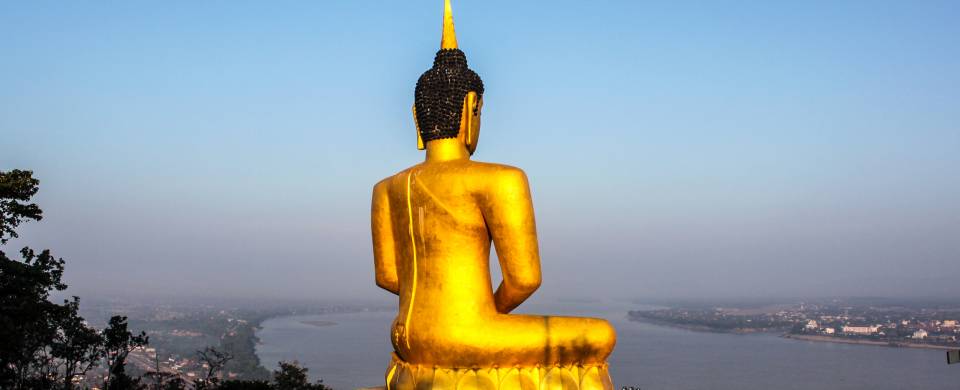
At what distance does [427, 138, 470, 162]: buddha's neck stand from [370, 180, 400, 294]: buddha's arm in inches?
18.8

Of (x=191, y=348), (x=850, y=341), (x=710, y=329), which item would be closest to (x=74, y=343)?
(x=191, y=348)

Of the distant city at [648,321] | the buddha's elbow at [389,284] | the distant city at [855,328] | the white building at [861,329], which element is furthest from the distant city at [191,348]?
the white building at [861,329]

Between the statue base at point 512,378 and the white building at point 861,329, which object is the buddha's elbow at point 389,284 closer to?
the statue base at point 512,378

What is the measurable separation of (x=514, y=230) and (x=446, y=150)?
90 cm

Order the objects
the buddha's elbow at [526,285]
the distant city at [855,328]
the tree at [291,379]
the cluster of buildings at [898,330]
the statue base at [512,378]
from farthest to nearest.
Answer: the distant city at [855,328] → the cluster of buildings at [898,330] → the tree at [291,379] → the buddha's elbow at [526,285] → the statue base at [512,378]

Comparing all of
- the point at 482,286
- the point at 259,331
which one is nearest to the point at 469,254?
the point at 482,286

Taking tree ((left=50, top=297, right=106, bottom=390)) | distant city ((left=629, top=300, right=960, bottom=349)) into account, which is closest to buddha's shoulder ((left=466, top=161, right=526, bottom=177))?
tree ((left=50, top=297, right=106, bottom=390))

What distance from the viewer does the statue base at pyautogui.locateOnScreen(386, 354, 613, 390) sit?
4867 millimetres

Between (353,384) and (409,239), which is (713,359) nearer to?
(353,384)

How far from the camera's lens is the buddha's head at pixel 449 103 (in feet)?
18.1

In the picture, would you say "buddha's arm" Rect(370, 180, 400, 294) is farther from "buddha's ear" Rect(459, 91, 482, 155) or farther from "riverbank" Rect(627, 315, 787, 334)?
"riverbank" Rect(627, 315, 787, 334)

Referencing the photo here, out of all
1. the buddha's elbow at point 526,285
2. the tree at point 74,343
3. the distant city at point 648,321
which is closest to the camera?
the buddha's elbow at point 526,285

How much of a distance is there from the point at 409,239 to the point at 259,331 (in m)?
74.7

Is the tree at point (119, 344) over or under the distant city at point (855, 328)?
over
